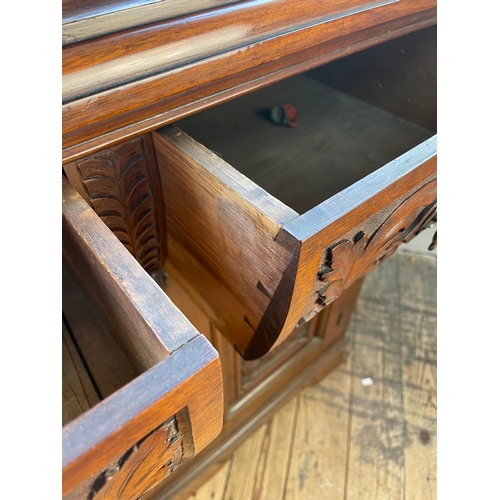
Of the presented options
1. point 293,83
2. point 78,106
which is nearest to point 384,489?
point 293,83

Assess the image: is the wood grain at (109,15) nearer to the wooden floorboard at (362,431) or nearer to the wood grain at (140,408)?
the wood grain at (140,408)

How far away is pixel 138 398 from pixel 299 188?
366 millimetres

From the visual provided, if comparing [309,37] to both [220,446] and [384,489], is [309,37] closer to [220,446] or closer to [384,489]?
[220,446]

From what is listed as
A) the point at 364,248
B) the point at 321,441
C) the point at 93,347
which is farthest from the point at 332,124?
the point at 321,441

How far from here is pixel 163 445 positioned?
0.92ft

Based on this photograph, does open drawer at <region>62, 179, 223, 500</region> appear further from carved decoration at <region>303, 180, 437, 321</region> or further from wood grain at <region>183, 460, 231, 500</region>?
wood grain at <region>183, 460, 231, 500</region>

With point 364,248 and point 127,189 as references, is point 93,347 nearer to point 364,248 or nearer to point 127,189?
point 127,189

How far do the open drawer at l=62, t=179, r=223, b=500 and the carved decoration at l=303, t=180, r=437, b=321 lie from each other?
5.5 inches

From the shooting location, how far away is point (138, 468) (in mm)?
278

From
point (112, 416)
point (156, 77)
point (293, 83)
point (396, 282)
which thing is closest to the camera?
point (112, 416)

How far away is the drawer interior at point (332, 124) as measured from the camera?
56 cm

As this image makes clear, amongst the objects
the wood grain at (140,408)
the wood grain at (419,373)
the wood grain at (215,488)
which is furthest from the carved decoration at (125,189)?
the wood grain at (419,373)

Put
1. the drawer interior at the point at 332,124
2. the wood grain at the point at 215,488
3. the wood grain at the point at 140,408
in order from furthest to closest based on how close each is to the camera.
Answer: the wood grain at the point at 215,488 < the drawer interior at the point at 332,124 < the wood grain at the point at 140,408

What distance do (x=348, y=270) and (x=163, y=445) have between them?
8.7 inches
